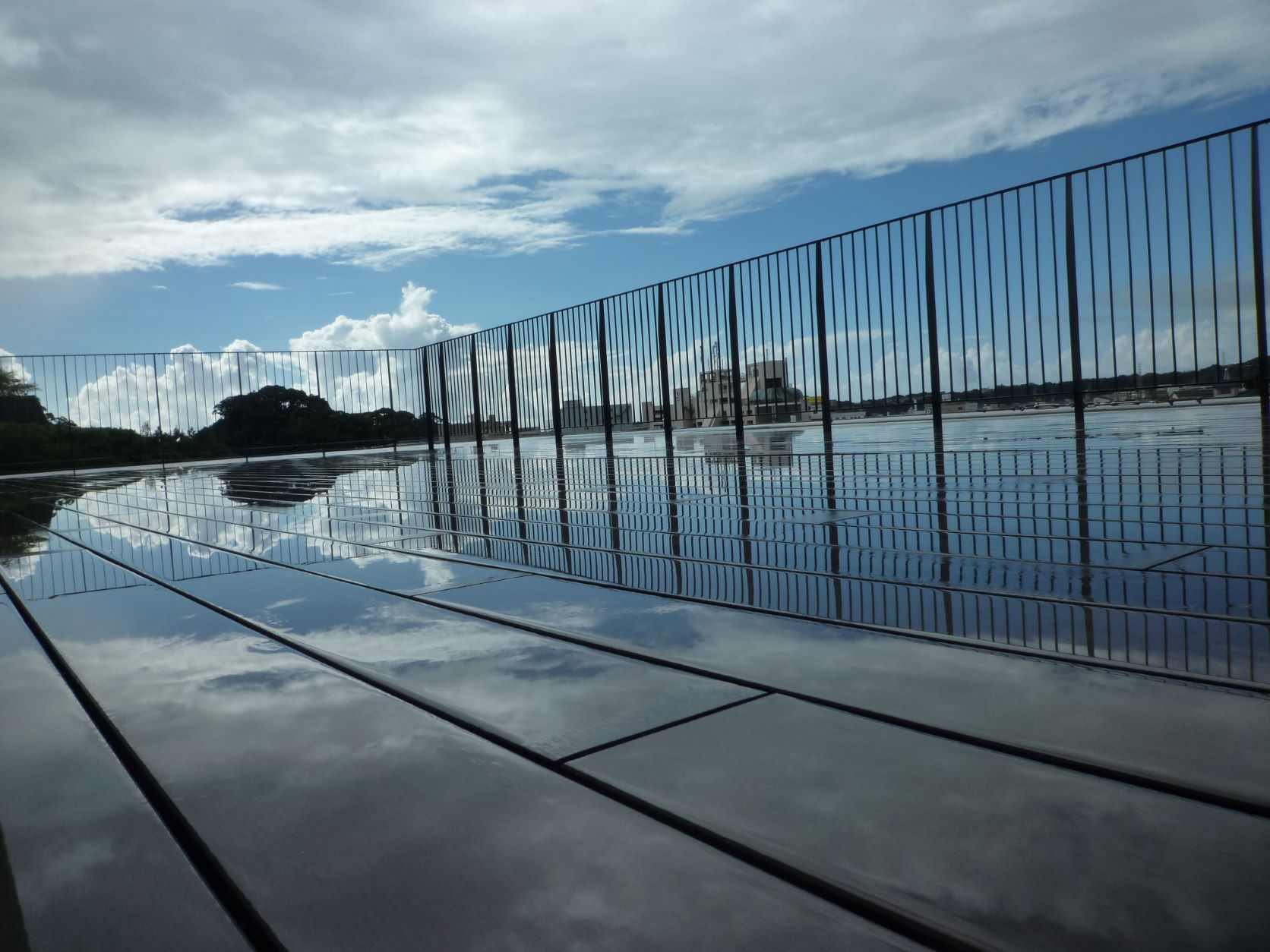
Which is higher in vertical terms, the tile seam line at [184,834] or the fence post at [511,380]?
the fence post at [511,380]

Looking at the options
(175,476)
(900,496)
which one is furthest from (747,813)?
(175,476)

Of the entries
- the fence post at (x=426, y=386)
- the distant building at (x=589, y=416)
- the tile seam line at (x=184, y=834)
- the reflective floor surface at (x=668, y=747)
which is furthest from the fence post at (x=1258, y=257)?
the fence post at (x=426, y=386)

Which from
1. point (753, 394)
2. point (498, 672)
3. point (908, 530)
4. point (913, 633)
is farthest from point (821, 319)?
point (498, 672)

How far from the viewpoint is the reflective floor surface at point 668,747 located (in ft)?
2.29

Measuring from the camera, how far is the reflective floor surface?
697mm

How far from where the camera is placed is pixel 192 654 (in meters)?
1.63

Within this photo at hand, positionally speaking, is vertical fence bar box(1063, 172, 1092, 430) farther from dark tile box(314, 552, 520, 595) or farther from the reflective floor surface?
dark tile box(314, 552, 520, 595)

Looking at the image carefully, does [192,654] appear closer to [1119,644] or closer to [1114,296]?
[1119,644]

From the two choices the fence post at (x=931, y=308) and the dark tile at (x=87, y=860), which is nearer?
the dark tile at (x=87, y=860)

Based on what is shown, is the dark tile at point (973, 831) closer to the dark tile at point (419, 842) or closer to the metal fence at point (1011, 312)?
the dark tile at point (419, 842)

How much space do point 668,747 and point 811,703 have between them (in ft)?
0.76

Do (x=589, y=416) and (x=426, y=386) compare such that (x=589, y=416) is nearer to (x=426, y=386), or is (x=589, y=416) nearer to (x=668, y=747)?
(x=426, y=386)

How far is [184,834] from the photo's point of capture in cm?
88

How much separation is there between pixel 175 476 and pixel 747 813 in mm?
11681
